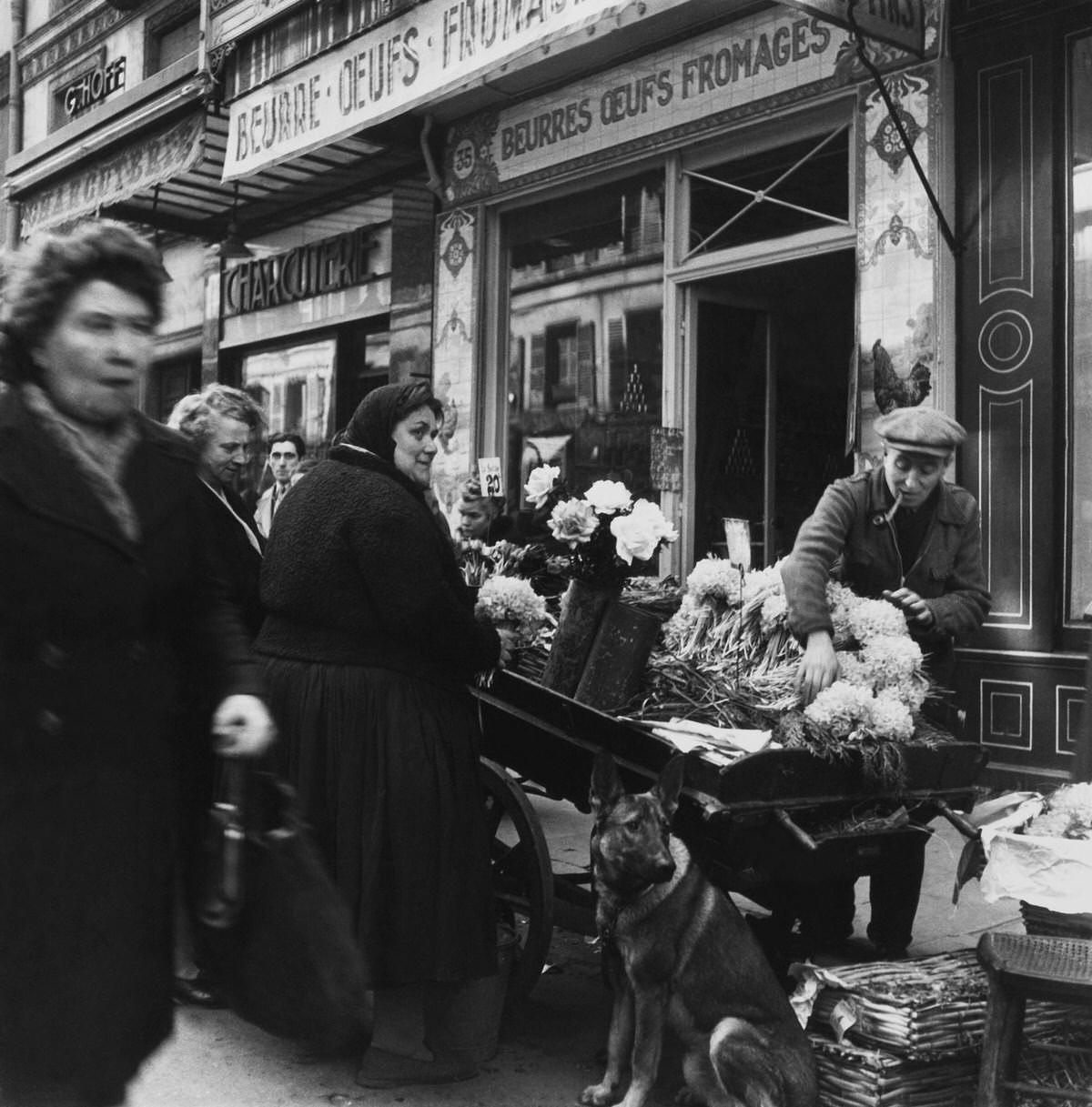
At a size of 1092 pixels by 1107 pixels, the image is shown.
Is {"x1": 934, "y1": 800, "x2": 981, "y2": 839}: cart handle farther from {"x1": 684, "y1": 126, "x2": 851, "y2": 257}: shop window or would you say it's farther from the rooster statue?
{"x1": 684, "y1": 126, "x2": 851, "y2": 257}: shop window

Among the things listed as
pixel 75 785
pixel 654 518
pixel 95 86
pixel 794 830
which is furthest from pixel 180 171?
pixel 75 785

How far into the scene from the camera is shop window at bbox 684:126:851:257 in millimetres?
8602

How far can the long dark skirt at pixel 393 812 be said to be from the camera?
395cm

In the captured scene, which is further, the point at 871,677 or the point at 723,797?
the point at 871,677

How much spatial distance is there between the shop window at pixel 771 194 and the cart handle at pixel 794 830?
18.2 ft

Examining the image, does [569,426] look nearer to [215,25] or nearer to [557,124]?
[557,124]

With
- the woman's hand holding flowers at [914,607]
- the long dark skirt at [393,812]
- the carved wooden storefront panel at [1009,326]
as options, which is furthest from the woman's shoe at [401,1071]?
the carved wooden storefront panel at [1009,326]

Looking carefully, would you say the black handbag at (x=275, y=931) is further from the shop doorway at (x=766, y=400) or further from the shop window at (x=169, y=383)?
the shop window at (x=169, y=383)

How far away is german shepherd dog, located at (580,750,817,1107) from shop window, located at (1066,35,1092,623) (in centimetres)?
440

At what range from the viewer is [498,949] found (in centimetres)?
436

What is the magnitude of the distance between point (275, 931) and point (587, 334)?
8.47 meters

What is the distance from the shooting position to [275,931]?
250 cm

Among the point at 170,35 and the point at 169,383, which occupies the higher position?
the point at 170,35

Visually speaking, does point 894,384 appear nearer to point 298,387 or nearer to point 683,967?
point 683,967
